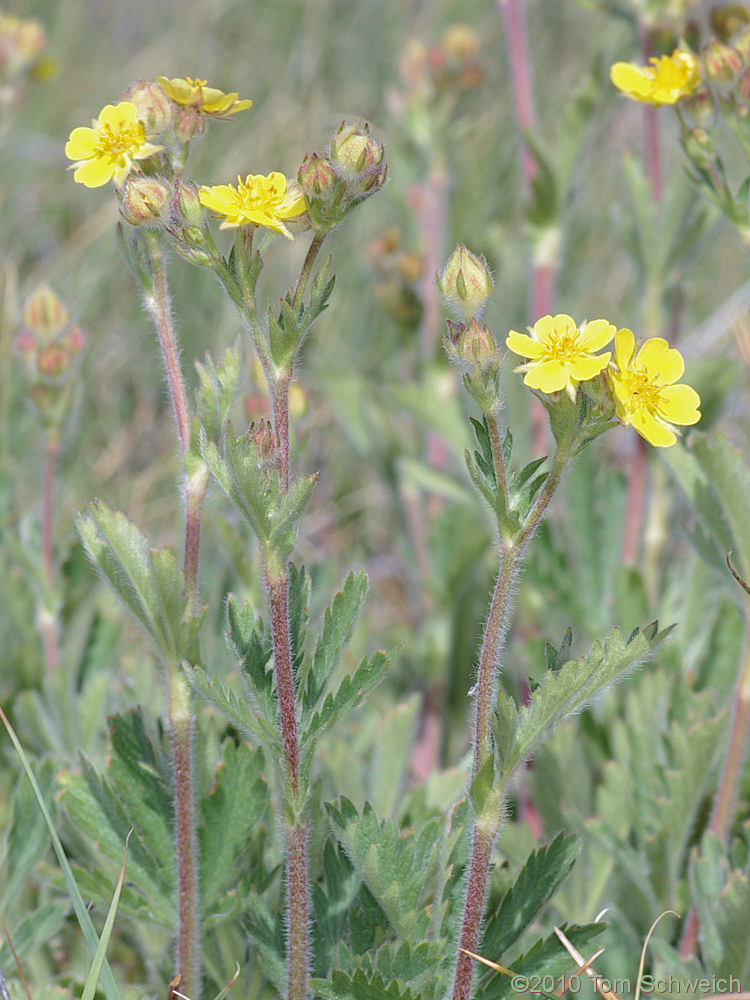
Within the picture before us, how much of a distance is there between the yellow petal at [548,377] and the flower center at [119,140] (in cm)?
62

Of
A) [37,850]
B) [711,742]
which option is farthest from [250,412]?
[711,742]

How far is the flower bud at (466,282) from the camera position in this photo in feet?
4.09

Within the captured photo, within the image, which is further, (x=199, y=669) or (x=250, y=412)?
(x=250, y=412)

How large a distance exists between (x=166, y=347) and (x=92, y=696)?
97 cm

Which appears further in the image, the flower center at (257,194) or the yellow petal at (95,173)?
the yellow petal at (95,173)

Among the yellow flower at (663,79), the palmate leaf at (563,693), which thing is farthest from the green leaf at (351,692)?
the yellow flower at (663,79)

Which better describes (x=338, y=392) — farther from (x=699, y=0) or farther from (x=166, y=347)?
(x=166, y=347)

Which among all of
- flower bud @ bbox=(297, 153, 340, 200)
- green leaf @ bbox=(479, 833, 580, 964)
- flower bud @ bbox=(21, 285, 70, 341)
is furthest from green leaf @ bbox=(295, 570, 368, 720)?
flower bud @ bbox=(21, 285, 70, 341)

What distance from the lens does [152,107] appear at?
1.31 m

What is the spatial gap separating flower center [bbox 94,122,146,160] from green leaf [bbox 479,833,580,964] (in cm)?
107

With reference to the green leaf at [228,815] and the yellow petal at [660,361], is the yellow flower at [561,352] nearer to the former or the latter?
the yellow petal at [660,361]

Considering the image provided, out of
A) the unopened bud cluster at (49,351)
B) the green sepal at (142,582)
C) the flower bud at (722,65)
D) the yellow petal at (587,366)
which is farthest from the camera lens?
the unopened bud cluster at (49,351)

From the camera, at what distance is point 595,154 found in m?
4.64

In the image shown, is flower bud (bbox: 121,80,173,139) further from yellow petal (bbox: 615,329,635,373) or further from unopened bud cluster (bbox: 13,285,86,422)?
unopened bud cluster (bbox: 13,285,86,422)
